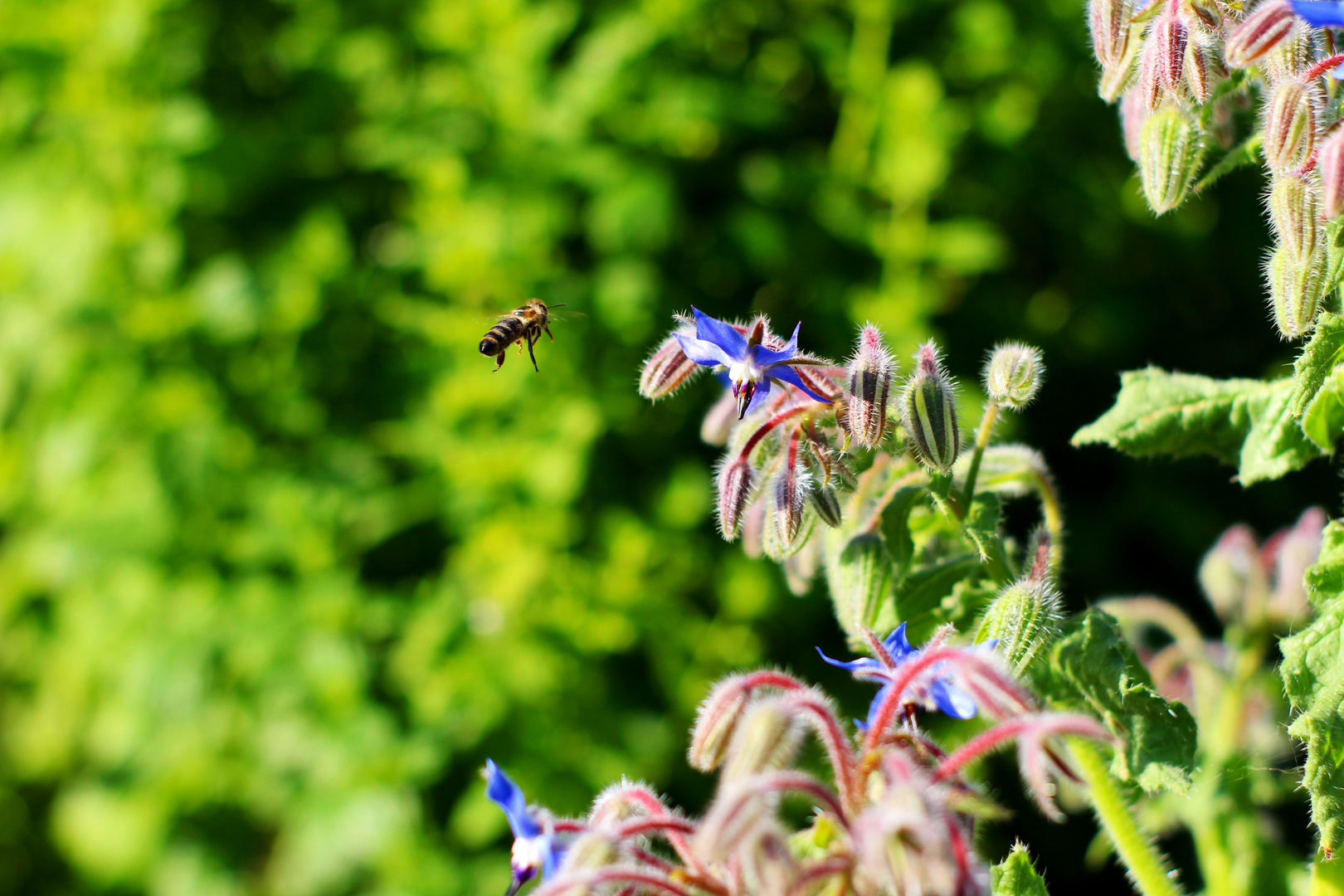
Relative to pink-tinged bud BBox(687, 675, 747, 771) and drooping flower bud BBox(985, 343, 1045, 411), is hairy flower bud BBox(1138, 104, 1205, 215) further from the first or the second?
pink-tinged bud BBox(687, 675, 747, 771)

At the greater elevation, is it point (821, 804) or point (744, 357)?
point (744, 357)

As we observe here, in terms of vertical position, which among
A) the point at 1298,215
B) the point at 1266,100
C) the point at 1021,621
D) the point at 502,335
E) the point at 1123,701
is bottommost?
the point at 1123,701

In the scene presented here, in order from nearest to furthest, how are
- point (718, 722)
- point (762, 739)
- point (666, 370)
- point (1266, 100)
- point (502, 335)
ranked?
point (762, 739)
point (718, 722)
point (1266, 100)
point (666, 370)
point (502, 335)

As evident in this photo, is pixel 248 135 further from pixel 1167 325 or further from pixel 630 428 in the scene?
pixel 1167 325

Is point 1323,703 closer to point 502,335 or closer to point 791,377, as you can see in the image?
point 791,377

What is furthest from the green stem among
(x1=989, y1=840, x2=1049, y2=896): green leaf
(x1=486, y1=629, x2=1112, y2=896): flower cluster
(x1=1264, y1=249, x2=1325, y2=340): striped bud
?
(x1=1264, y1=249, x2=1325, y2=340): striped bud

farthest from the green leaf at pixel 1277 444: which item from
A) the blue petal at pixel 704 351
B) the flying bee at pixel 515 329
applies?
the flying bee at pixel 515 329

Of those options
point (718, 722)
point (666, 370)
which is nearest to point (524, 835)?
point (718, 722)
